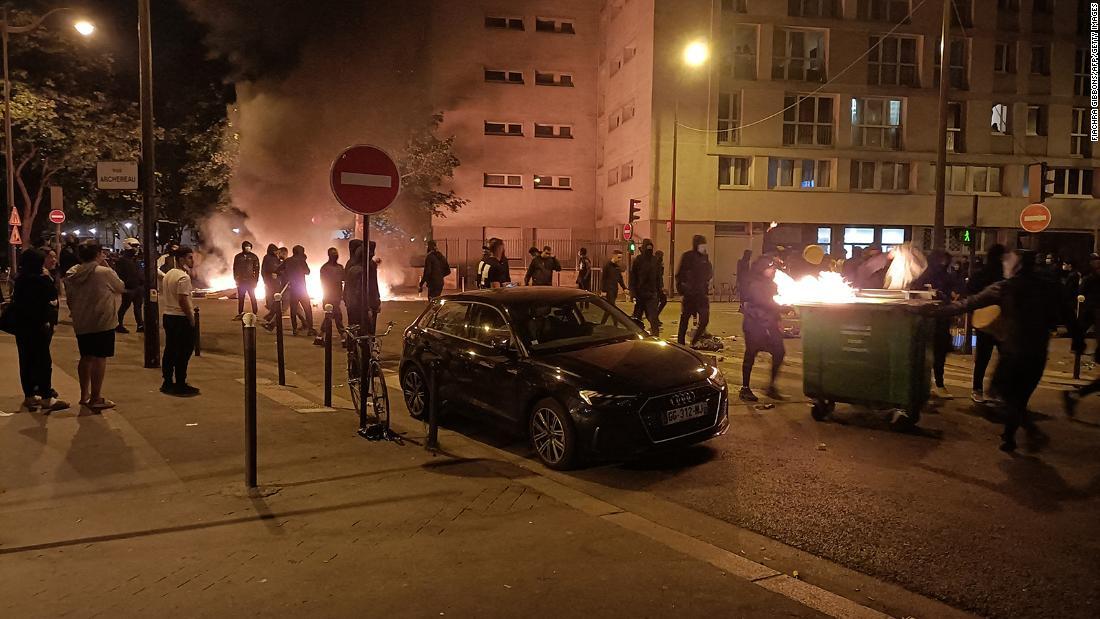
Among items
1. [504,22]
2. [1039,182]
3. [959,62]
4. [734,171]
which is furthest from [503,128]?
[1039,182]

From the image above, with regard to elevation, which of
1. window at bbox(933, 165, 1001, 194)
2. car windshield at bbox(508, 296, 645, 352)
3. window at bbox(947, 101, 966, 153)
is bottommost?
car windshield at bbox(508, 296, 645, 352)

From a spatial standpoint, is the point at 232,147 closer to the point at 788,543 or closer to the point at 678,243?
the point at 678,243

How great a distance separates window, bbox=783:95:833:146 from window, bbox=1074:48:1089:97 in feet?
36.1

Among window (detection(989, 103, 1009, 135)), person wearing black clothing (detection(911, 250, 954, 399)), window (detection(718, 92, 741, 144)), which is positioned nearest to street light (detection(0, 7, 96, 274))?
person wearing black clothing (detection(911, 250, 954, 399))

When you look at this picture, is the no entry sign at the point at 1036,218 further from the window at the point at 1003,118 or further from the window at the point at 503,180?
the window at the point at 503,180

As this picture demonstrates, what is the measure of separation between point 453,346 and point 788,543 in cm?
360

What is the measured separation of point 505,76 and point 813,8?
43.6ft

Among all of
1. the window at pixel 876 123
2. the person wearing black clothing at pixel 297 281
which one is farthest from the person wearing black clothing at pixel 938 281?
the window at pixel 876 123

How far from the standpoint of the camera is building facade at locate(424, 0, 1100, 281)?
2898cm

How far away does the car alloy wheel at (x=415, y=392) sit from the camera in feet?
24.8

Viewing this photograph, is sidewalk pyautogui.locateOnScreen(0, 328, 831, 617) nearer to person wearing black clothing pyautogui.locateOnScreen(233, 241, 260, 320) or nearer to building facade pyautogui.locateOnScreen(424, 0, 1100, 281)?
person wearing black clothing pyautogui.locateOnScreen(233, 241, 260, 320)

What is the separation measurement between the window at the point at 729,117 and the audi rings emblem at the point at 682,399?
24.8 meters

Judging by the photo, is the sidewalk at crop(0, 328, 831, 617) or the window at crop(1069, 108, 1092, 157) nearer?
the sidewalk at crop(0, 328, 831, 617)

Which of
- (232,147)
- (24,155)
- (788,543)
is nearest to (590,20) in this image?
(232,147)
